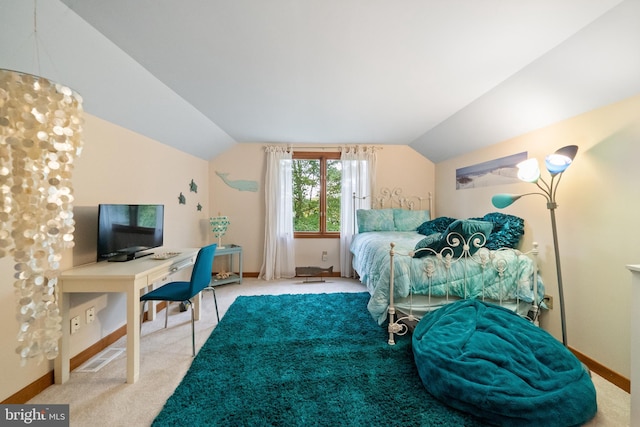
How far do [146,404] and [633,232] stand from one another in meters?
3.32

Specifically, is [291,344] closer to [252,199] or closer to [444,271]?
[444,271]

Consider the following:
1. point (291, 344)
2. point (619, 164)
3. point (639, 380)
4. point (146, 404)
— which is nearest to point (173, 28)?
point (146, 404)

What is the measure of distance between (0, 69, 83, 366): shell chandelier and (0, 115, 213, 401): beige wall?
2.48 ft

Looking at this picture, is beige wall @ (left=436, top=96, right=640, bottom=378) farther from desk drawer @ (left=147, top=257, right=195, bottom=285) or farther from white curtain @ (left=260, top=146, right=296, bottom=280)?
desk drawer @ (left=147, top=257, right=195, bottom=285)

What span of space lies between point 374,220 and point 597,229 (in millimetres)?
2377

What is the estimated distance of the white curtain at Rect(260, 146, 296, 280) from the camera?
4020mm

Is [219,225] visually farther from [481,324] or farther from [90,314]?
[481,324]

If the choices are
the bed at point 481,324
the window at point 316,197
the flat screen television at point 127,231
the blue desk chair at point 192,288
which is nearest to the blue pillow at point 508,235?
the bed at point 481,324

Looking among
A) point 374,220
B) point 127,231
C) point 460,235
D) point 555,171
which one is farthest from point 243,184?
point 555,171

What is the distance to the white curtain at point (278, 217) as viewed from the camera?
4.02 metres

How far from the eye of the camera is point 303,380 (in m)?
1.64

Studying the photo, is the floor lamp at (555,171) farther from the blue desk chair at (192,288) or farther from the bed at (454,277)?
the blue desk chair at (192,288)

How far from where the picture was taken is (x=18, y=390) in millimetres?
1438

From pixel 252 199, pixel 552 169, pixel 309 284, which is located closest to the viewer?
pixel 552 169
